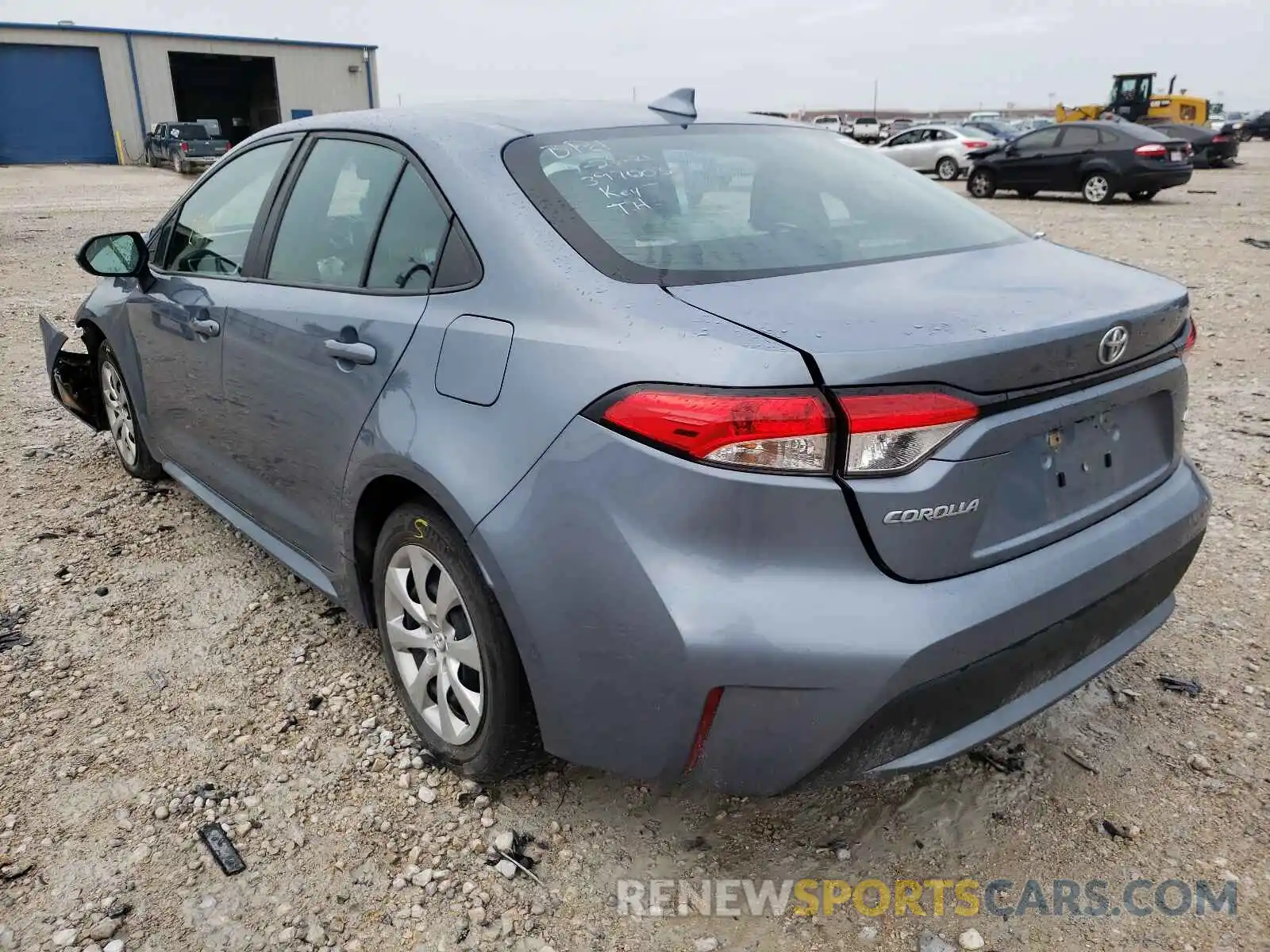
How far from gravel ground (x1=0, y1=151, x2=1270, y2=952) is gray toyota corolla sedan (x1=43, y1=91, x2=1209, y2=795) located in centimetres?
29

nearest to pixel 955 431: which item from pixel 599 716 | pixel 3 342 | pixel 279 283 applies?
pixel 599 716

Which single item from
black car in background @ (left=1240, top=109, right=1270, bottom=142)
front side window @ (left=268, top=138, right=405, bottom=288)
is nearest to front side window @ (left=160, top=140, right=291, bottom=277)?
front side window @ (left=268, top=138, right=405, bottom=288)

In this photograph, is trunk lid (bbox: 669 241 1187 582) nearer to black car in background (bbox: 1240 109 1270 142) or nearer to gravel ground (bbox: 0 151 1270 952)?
gravel ground (bbox: 0 151 1270 952)

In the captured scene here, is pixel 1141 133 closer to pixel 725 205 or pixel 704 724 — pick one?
pixel 725 205

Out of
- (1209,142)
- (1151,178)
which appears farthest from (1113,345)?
(1209,142)

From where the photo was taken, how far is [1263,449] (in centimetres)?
454

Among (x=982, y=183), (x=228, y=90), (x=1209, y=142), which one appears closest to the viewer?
(x=982, y=183)

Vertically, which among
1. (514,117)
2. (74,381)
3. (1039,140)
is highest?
(514,117)

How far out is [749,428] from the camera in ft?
5.45

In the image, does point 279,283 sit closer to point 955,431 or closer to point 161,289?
point 161,289

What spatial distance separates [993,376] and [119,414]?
13.0 feet

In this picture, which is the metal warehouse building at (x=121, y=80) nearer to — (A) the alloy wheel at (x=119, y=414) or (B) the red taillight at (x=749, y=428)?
(A) the alloy wheel at (x=119, y=414)

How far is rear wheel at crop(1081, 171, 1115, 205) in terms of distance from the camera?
1630cm

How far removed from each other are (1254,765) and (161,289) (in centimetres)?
381
